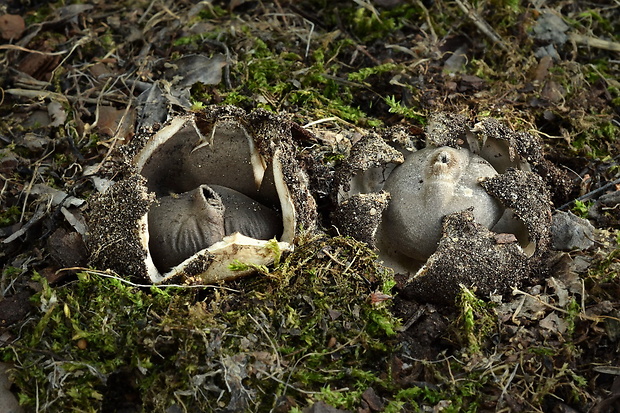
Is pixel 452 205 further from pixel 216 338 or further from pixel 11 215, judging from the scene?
pixel 11 215

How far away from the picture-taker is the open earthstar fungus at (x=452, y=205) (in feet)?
9.88

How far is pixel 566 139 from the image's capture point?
3.87 metres

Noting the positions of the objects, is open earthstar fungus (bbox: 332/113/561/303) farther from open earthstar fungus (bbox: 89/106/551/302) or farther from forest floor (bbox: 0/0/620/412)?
forest floor (bbox: 0/0/620/412)

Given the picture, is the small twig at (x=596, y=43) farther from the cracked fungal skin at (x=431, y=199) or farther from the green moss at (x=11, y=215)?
the green moss at (x=11, y=215)

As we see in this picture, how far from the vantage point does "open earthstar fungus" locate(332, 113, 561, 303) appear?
301 centimetres

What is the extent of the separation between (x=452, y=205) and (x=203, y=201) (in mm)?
1055

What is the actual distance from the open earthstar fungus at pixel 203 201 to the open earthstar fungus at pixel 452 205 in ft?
1.12

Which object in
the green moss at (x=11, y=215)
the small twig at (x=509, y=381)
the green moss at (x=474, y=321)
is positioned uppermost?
the green moss at (x=474, y=321)

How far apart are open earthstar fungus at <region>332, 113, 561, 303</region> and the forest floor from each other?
0.12 m

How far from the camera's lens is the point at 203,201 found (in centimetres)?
299

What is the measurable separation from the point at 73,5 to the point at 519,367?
3482mm

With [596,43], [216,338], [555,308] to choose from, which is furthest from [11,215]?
[596,43]

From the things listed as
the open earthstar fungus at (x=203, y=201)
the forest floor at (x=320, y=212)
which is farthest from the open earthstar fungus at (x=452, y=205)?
the open earthstar fungus at (x=203, y=201)

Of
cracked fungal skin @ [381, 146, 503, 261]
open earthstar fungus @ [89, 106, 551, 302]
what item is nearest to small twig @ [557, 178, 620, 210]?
open earthstar fungus @ [89, 106, 551, 302]
